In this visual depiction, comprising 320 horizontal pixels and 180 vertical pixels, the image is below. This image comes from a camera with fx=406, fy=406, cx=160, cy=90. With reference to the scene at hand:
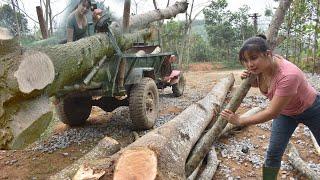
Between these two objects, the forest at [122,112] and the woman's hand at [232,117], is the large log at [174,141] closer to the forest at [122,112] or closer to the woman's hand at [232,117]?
the forest at [122,112]

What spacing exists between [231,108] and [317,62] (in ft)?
42.7

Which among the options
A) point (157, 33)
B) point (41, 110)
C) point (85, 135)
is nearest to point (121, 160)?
point (41, 110)

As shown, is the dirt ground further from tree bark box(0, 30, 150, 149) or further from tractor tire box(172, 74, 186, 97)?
tractor tire box(172, 74, 186, 97)

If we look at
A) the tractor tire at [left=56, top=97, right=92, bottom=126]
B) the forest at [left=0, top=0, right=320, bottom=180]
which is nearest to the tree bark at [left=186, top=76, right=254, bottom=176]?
the forest at [left=0, top=0, right=320, bottom=180]

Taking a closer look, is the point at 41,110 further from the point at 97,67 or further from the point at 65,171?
the point at 97,67

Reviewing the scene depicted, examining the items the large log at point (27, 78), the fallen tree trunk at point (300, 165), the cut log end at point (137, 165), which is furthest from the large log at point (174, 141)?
the fallen tree trunk at point (300, 165)

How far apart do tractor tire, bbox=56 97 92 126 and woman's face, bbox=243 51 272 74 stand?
4.54 metres

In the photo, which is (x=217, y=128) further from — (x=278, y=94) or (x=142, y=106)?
(x=142, y=106)

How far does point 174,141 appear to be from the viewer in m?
4.12

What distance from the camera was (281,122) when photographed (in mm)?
3596

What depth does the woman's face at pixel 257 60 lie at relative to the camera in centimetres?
302

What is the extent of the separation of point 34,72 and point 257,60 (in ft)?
6.20

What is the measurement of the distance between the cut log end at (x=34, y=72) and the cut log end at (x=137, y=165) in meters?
1.01

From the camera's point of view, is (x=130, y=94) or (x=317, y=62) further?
(x=317, y=62)
